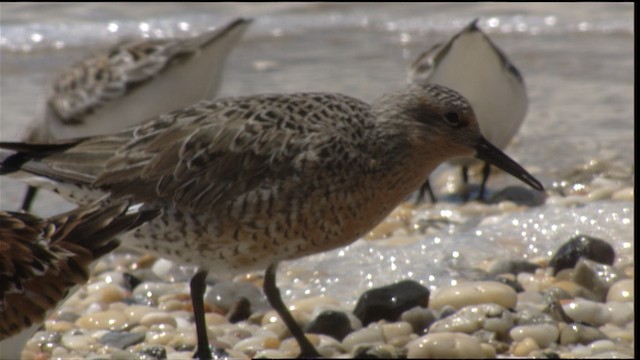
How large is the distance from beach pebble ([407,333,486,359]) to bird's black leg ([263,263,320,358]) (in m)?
0.45

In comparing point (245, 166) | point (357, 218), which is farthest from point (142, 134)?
point (357, 218)

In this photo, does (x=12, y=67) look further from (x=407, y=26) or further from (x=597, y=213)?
(x=597, y=213)

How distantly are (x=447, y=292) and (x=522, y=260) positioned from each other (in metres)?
0.80

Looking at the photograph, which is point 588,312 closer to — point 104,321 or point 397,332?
point 397,332

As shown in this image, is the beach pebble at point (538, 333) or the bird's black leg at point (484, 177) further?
the bird's black leg at point (484, 177)

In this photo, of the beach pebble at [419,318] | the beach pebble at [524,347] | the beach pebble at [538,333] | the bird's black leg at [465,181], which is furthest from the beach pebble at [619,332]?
the bird's black leg at [465,181]

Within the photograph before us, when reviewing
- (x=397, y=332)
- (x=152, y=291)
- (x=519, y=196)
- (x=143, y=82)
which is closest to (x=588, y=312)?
(x=397, y=332)

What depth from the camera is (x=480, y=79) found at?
7711 millimetres

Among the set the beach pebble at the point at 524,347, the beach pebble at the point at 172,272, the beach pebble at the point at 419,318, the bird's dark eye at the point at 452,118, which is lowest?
the beach pebble at the point at 172,272

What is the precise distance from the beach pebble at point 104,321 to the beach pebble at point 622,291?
1998 millimetres

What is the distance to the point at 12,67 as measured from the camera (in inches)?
450

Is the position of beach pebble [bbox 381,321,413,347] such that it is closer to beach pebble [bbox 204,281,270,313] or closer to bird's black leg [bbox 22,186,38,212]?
beach pebble [bbox 204,281,270,313]

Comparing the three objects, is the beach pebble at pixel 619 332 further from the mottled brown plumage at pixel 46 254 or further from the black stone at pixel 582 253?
the mottled brown plumage at pixel 46 254

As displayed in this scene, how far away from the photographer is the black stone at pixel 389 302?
5.47 metres
